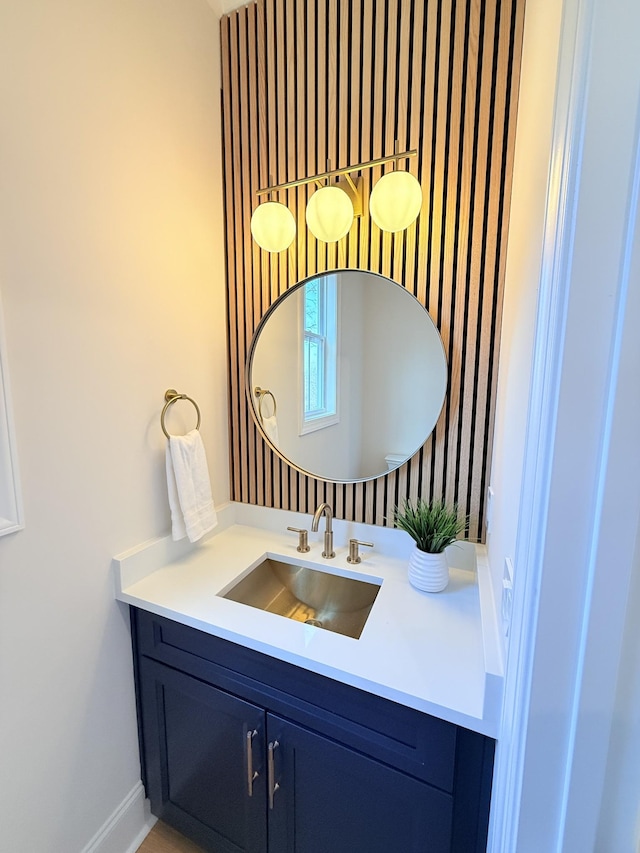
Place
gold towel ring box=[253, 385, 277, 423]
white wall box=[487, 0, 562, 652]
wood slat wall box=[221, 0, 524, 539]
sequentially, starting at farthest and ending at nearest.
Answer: gold towel ring box=[253, 385, 277, 423] → wood slat wall box=[221, 0, 524, 539] → white wall box=[487, 0, 562, 652]

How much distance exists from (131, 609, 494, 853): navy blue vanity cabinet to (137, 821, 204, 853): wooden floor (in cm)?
8

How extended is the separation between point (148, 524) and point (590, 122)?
4.79ft

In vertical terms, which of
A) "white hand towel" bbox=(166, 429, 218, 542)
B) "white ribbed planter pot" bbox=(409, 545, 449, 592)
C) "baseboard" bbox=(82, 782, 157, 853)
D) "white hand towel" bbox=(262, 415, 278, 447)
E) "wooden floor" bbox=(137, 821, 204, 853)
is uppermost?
"white hand towel" bbox=(262, 415, 278, 447)

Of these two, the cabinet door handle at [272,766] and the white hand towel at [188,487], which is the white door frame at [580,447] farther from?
the white hand towel at [188,487]

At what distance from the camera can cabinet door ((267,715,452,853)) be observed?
0.90 meters

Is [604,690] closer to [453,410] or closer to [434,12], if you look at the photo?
[453,410]

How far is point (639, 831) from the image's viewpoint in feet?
1.66

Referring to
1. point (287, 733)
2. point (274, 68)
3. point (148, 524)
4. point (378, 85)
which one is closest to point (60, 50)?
point (274, 68)

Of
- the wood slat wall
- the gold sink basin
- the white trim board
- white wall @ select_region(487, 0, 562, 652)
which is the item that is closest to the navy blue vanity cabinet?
the gold sink basin

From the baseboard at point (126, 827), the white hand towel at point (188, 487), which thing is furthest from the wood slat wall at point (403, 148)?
the baseboard at point (126, 827)

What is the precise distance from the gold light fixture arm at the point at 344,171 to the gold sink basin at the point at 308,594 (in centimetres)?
138

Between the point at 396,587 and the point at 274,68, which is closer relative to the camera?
the point at 396,587

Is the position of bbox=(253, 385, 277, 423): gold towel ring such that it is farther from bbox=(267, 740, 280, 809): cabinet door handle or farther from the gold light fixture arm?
bbox=(267, 740, 280, 809): cabinet door handle

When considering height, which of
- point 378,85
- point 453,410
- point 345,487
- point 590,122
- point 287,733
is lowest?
point 287,733
